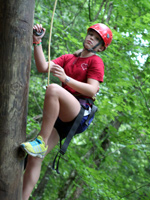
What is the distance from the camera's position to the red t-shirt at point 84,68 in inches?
93.0

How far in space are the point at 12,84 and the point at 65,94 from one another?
1.48 ft

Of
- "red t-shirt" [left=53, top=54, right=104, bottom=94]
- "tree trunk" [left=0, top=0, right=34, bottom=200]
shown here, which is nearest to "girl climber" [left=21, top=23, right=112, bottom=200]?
"red t-shirt" [left=53, top=54, right=104, bottom=94]

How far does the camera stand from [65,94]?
2039mm

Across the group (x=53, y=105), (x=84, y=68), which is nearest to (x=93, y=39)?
(x=84, y=68)

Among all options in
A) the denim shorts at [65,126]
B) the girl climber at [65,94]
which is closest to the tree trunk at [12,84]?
the girl climber at [65,94]

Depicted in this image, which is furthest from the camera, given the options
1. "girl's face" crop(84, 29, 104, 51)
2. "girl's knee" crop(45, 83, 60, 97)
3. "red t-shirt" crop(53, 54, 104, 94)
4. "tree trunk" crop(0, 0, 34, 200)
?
"girl's face" crop(84, 29, 104, 51)

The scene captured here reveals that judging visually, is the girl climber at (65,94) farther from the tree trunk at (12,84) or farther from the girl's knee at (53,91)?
the tree trunk at (12,84)

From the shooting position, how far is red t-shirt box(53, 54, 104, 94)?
2361mm

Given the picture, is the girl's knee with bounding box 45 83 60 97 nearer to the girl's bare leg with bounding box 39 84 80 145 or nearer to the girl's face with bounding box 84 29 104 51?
the girl's bare leg with bounding box 39 84 80 145

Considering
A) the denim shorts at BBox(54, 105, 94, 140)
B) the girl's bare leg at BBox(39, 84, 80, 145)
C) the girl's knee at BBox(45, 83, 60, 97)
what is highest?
the girl's knee at BBox(45, 83, 60, 97)

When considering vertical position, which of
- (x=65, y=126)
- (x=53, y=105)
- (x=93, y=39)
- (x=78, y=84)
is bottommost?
(x=65, y=126)

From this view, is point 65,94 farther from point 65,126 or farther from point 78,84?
point 65,126

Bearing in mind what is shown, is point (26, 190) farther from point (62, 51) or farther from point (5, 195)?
point (62, 51)

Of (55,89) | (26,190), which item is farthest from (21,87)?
(26,190)
